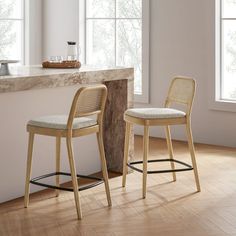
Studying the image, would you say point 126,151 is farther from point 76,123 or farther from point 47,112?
point 76,123

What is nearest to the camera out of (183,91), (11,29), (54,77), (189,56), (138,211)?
(138,211)

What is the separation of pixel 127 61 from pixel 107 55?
292mm

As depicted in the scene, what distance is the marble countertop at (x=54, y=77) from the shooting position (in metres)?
4.30

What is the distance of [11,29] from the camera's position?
7.90 metres

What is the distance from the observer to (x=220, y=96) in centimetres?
677

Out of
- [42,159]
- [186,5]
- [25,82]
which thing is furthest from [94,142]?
[186,5]

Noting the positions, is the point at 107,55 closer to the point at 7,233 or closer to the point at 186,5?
the point at 186,5

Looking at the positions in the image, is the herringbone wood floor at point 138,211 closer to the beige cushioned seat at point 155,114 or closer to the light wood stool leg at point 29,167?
the light wood stool leg at point 29,167

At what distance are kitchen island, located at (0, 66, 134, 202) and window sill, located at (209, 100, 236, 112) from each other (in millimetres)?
1607

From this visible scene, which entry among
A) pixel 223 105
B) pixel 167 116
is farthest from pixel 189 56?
pixel 167 116

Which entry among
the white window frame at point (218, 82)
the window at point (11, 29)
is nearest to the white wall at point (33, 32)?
the window at point (11, 29)

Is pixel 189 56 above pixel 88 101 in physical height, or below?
above

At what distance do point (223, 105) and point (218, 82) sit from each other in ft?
0.84

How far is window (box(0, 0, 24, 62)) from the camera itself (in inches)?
307
